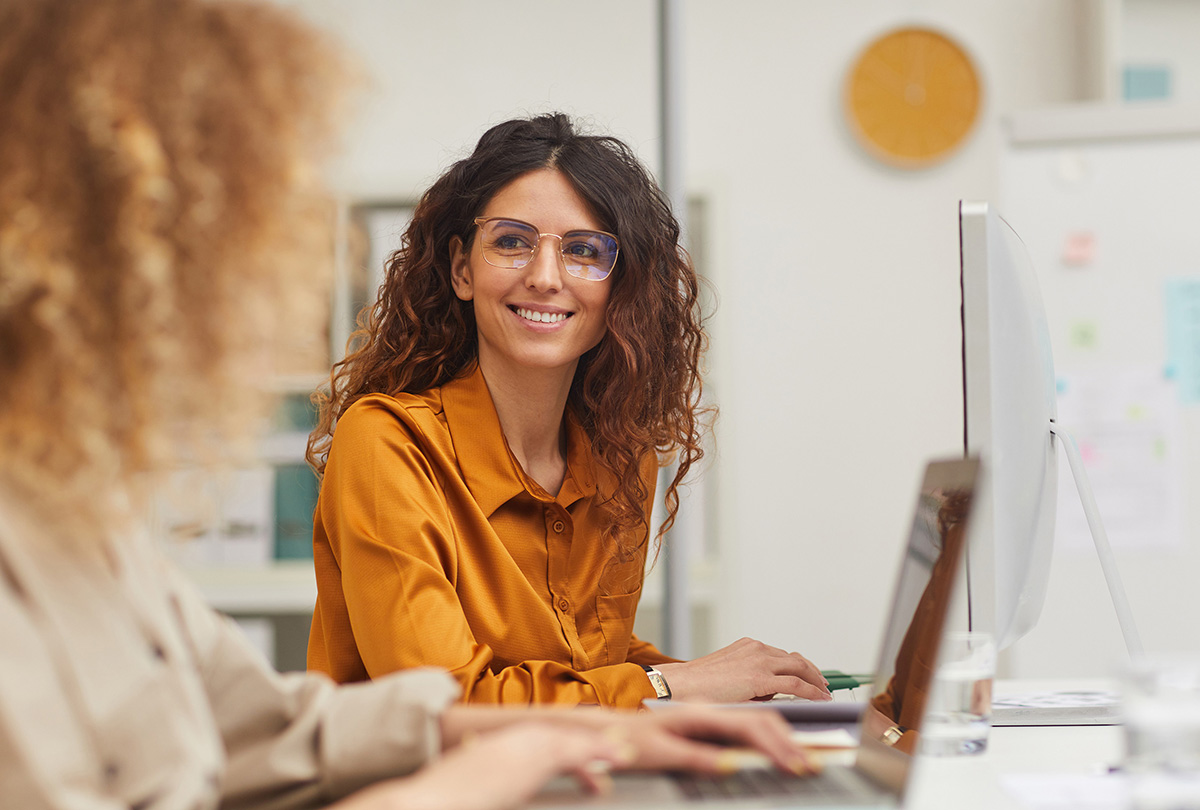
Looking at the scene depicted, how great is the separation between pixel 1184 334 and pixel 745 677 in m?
2.06

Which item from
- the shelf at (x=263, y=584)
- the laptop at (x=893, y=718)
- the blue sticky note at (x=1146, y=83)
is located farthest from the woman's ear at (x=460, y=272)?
the blue sticky note at (x=1146, y=83)

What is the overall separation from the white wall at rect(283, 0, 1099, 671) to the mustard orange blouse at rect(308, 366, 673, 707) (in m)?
1.75

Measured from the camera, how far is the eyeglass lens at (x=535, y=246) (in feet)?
4.58

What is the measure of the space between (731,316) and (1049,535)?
2.12 meters

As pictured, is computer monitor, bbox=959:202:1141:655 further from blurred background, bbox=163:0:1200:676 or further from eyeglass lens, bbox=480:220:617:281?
blurred background, bbox=163:0:1200:676

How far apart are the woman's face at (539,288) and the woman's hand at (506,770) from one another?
2.38 ft

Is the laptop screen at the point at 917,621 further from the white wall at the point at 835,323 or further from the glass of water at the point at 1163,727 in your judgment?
the white wall at the point at 835,323

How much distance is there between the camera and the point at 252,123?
2.20 ft

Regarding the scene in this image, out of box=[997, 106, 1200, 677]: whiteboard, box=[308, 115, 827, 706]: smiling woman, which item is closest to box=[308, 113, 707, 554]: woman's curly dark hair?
box=[308, 115, 827, 706]: smiling woman

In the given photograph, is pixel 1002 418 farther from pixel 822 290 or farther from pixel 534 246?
pixel 822 290

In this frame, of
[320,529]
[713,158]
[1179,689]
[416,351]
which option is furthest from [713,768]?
[713,158]

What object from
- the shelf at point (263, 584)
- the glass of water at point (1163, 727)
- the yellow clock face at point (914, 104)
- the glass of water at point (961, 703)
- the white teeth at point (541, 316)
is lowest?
the shelf at point (263, 584)

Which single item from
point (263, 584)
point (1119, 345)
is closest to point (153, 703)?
point (1119, 345)

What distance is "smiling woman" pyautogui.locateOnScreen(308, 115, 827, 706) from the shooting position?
116 centimetres
